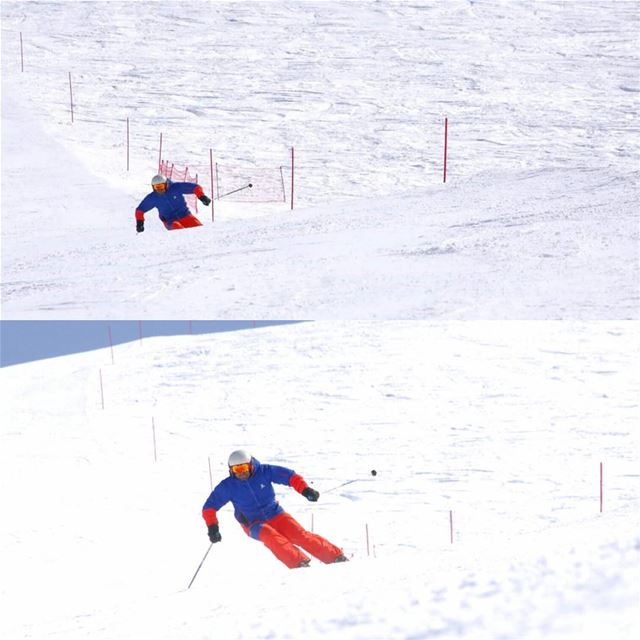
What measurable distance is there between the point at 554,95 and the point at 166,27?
31.6 ft

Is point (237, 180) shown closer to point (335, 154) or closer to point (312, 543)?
point (335, 154)

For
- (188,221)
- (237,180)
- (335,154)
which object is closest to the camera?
(188,221)

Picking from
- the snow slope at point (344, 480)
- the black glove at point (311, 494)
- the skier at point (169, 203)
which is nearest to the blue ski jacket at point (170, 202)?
the skier at point (169, 203)

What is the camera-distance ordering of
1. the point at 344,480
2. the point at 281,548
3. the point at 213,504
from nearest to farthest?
the point at 281,548, the point at 213,504, the point at 344,480

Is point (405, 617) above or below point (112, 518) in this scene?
above

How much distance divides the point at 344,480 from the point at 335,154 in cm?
624

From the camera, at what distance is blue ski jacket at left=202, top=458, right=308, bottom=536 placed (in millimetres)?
9797

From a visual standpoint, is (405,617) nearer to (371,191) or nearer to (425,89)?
(371,191)

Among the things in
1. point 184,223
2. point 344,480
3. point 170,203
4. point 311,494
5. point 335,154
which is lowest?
point 344,480

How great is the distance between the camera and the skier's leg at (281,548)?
9.37 meters

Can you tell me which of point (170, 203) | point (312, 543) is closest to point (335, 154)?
point (170, 203)

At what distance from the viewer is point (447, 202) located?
14547mm

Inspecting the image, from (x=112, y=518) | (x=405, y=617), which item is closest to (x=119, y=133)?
(x=112, y=518)

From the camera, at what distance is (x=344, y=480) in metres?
16.6
